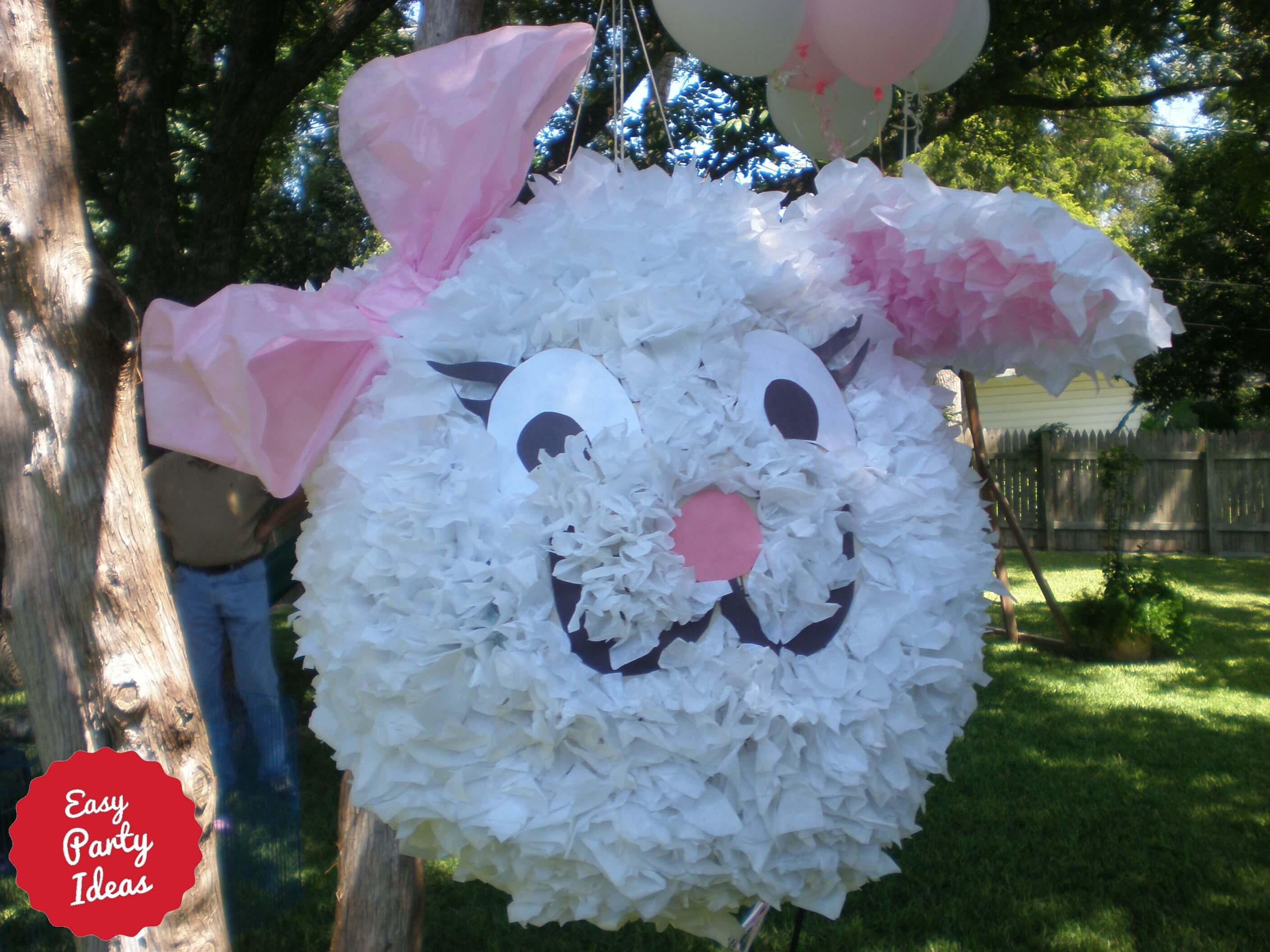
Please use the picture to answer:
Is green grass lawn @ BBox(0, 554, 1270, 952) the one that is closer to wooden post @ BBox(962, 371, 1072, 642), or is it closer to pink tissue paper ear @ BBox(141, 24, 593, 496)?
wooden post @ BBox(962, 371, 1072, 642)

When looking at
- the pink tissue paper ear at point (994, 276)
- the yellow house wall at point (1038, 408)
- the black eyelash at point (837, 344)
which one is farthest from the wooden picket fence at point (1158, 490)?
the black eyelash at point (837, 344)

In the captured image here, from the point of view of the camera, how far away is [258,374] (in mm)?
1171

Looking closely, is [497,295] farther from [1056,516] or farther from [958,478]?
[1056,516]

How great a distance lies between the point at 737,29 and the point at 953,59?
741 millimetres

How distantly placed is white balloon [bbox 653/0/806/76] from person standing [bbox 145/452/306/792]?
2.33 metres

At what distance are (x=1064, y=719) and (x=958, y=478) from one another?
415 cm

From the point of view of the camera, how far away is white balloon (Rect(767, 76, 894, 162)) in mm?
2131

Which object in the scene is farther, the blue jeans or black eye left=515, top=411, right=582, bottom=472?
the blue jeans

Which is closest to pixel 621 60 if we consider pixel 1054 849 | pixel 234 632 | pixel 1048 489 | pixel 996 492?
pixel 996 492

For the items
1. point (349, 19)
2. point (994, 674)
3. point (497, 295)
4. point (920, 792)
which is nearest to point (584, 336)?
point (497, 295)

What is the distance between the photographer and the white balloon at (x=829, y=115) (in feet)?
6.99

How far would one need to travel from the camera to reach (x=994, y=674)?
582cm

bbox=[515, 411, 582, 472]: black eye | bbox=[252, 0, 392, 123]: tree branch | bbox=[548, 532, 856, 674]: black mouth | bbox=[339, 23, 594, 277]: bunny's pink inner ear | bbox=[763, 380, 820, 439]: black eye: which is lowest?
bbox=[548, 532, 856, 674]: black mouth

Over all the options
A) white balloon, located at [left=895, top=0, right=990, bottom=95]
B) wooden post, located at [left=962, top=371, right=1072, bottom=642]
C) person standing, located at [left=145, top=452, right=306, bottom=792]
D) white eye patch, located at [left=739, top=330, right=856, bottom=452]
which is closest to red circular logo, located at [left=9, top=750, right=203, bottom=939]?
white eye patch, located at [left=739, top=330, right=856, bottom=452]
